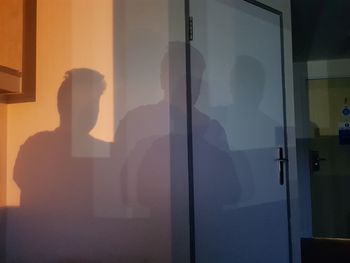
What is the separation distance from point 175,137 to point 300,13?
5.91ft

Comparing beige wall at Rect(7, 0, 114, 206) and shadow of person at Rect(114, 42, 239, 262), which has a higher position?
beige wall at Rect(7, 0, 114, 206)

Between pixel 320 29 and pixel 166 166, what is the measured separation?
91.0 inches

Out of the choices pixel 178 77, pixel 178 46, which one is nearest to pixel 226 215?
pixel 178 77

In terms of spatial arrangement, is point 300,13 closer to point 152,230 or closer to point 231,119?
point 231,119

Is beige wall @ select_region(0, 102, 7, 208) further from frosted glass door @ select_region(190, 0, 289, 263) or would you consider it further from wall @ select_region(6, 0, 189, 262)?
frosted glass door @ select_region(190, 0, 289, 263)

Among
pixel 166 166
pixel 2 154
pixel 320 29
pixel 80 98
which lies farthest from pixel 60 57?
pixel 320 29

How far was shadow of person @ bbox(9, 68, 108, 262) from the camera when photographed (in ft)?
5.43

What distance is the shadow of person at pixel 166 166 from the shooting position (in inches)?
61.0

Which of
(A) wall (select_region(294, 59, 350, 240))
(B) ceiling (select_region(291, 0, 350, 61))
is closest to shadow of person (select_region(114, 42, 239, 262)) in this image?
(B) ceiling (select_region(291, 0, 350, 61))

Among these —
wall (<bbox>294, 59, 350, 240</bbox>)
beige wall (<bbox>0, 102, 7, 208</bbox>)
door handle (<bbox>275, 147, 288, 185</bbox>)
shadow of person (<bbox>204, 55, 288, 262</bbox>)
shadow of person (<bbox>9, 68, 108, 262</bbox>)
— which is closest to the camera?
shadow of person (<bbox>9, 68, 108, 262</bbox>)

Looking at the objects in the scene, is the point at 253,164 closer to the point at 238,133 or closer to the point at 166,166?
the point at 238,133

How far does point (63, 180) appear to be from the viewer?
5.57 feet

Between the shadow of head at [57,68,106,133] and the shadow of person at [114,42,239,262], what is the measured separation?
166 millimetres

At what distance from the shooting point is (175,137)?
1.59m
